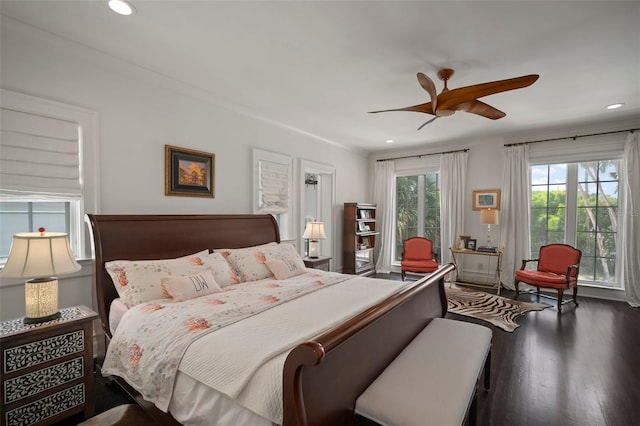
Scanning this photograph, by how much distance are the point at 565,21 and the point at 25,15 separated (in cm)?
375

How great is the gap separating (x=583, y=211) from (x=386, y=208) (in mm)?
3228

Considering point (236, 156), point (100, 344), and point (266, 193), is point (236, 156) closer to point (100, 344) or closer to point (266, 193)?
point (266, 193)

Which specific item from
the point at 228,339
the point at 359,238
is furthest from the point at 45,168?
the point at 359,238

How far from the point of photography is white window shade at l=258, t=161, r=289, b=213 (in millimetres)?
4141

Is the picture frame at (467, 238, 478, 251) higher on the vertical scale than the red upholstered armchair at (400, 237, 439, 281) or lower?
higher

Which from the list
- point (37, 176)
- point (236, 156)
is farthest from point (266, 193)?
point (37, 176)

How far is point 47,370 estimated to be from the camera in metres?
1.82

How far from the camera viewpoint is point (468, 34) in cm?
226

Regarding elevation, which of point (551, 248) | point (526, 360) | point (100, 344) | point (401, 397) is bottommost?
point (526, 360)

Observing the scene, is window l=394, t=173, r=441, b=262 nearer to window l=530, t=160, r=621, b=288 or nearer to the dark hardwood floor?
window l=530, t=160, r=621, b=288

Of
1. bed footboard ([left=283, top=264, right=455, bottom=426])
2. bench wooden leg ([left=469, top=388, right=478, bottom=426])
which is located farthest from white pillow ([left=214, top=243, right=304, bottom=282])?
bench wooden leg ([left=469, top=388, right=478, bottom=426])

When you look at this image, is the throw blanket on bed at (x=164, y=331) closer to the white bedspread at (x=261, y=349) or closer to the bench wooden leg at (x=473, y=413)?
the white bedspread at (x=261, y=349)

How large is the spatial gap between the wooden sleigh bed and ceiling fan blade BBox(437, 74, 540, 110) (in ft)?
4.92

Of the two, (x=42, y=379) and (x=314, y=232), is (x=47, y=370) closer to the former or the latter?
(x=42, y=379)
